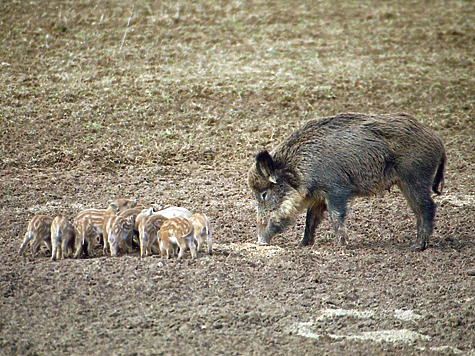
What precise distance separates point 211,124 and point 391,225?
463 centimetres

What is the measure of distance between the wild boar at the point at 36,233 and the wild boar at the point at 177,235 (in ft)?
4.03

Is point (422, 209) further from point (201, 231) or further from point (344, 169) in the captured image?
point (201, 231)

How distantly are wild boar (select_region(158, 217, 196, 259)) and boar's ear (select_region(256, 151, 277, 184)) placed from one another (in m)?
1.22

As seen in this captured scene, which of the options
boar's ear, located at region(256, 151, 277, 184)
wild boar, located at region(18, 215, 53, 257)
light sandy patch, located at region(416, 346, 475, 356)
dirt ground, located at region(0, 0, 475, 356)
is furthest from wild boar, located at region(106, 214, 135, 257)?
light sandy patch, located at region(416, 346, 475, 356)

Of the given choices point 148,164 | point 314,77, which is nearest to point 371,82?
point 314,77

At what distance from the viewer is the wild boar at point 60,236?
689cm

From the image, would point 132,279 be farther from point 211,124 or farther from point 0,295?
point 211,124

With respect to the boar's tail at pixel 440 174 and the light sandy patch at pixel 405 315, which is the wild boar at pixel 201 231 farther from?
the boar's tail at pixel 440 174

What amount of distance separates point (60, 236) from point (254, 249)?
2125 mm

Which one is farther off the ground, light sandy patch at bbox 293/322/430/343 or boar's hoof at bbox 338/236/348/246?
light sandy patch at bbox 293/322/430/343

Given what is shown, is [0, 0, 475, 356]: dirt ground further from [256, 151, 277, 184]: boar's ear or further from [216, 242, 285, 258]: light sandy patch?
[256, 151, 277, 184]: boar's ear

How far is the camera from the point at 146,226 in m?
7.03

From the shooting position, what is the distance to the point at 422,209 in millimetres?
7688

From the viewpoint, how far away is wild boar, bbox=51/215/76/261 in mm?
6895
